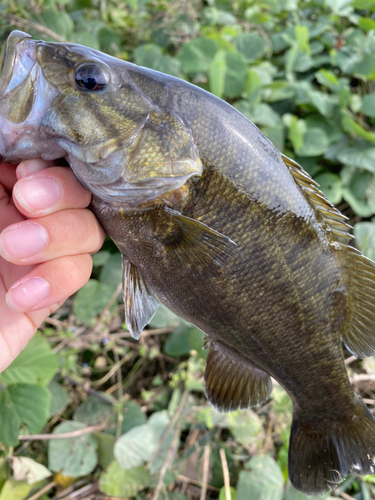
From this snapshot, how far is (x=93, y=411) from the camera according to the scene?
200 centimetres

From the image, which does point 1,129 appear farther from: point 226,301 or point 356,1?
point 356,1

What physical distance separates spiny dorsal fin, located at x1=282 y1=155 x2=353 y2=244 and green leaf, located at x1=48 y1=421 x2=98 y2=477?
169 centimetres

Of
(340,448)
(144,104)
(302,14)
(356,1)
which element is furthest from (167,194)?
(302,14)

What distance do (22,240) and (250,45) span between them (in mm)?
2455

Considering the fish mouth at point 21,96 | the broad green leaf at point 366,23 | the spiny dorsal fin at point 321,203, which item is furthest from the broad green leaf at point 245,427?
the broad green leaf at point 366,23

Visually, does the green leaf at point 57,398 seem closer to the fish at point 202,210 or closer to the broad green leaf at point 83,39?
the fish at point 202,210

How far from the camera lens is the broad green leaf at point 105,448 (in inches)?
73.0

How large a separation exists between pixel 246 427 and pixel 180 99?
175 cm

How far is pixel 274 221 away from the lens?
0.88 meters

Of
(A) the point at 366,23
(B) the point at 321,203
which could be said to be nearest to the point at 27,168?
(B) the point at 321,203

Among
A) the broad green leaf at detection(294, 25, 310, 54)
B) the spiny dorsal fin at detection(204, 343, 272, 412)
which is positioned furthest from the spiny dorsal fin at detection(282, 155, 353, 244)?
the broad green leaf at detection(294, 25, 310, 54)

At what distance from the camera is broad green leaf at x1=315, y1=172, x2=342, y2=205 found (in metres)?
2.47

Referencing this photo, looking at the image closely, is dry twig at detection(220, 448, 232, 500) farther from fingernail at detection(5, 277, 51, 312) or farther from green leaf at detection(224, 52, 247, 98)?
green leaf at detection(224, 52, 247, 98)

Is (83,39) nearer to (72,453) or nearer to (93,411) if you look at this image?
(93,411)
